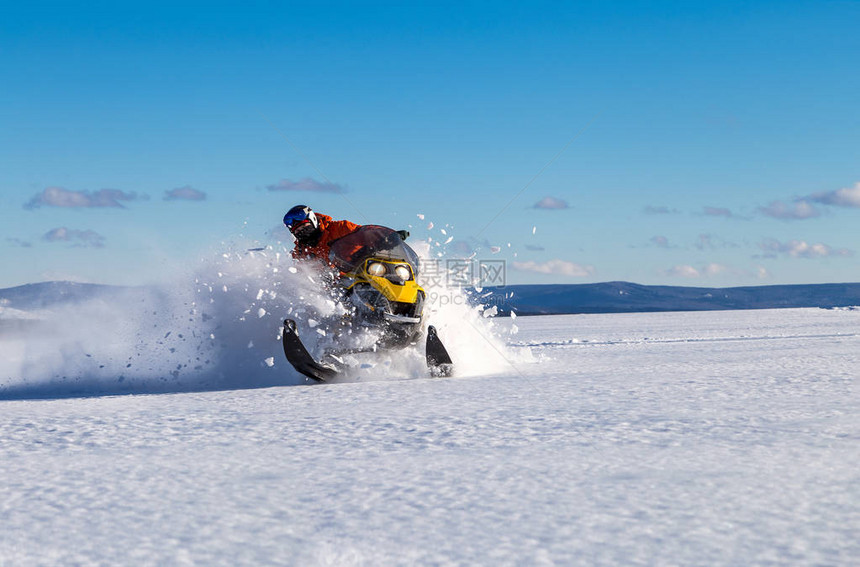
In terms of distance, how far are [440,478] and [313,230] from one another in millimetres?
5044

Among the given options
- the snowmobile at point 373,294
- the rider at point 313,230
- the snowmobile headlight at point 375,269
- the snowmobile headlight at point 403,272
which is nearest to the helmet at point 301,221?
the rider at point 313,230

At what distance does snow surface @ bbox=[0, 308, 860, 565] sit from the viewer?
2473 millimetres

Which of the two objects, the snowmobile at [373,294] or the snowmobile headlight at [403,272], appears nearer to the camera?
the snowmobile at [373,294]

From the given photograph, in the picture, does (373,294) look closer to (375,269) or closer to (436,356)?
(375,269)

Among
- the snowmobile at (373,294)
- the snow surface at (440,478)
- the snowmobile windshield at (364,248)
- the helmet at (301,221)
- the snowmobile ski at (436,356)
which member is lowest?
the snow surface at (440,478)

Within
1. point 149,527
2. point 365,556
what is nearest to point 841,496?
point 365,556

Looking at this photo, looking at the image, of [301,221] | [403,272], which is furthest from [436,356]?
[301,221]

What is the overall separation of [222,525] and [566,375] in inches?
242

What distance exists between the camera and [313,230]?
7.98 m

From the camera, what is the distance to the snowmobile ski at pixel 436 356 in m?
8.05

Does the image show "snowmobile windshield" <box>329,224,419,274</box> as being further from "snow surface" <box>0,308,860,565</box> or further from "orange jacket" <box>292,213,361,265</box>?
"snow surface" <box>0,308,860,565</box>

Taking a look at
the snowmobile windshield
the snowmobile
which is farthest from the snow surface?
the snowmobile windshield

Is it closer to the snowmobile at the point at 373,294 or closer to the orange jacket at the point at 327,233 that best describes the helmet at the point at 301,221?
the orange jacket at the point at 327,233

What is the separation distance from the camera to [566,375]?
8.36 metres
